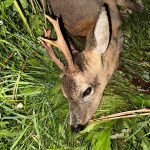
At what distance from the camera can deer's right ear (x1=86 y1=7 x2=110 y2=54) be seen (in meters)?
4.55

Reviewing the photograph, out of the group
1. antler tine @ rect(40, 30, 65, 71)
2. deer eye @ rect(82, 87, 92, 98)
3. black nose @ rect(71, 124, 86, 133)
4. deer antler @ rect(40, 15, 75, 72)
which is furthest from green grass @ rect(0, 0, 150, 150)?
deer antler @ rect(40, 15, 75, 72)

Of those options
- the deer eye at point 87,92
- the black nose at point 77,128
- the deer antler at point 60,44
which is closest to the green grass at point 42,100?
the black nose at point 77,128

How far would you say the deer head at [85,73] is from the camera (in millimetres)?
4578

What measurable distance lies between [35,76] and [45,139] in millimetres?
780

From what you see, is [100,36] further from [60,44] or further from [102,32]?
[60,44]

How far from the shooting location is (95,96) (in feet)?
15.8

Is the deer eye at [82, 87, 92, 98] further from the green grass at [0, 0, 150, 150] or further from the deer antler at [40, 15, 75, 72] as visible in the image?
the deer antler at [40, 15, 75, 72]

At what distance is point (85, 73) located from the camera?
4.74 m

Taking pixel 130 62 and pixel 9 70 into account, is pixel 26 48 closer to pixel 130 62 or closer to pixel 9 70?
pixel 9 70

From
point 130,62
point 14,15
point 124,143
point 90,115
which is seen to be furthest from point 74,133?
point 14,15

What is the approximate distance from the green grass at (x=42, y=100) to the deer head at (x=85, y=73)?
13cm

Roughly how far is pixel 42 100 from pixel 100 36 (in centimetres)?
98

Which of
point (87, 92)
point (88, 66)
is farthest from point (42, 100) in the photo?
point (88, 66)

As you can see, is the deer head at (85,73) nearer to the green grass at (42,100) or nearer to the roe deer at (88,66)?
the roe deer at (88,66)
